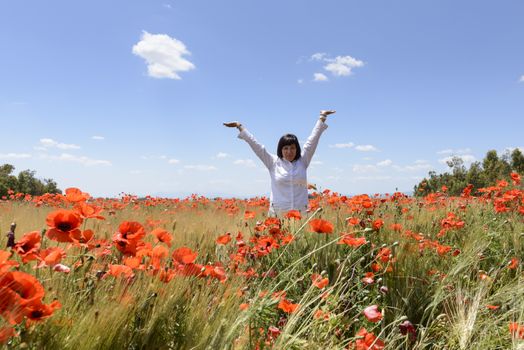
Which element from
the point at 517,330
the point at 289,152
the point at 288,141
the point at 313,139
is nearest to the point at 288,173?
the point at 289,152

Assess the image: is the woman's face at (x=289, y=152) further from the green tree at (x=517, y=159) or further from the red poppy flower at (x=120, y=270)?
the green tree at (x=517, y=159)

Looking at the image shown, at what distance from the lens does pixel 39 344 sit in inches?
43.8

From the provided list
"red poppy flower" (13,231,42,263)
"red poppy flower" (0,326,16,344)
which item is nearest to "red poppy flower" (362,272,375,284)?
"red poppy flower" (13,231,42,263)

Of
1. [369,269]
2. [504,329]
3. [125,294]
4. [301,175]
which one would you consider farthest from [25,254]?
[301,175]

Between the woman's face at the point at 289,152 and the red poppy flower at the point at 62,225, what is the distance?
4.30m

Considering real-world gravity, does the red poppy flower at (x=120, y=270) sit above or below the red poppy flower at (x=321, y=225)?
below

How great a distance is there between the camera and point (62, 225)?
156cm

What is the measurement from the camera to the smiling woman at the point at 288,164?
564cm

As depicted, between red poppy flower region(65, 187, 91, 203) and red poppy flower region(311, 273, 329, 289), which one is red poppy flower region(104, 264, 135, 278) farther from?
red poppy flower region(311, 273, 329, 289)

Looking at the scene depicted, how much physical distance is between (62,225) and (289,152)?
4344 mm

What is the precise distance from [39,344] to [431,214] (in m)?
5.78

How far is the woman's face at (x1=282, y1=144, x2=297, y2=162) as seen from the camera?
5.70 meters

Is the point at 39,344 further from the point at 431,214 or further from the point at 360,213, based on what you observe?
the point at 431,214

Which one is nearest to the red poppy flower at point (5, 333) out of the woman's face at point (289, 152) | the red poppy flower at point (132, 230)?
the red poppy flower at point (132, 230)
